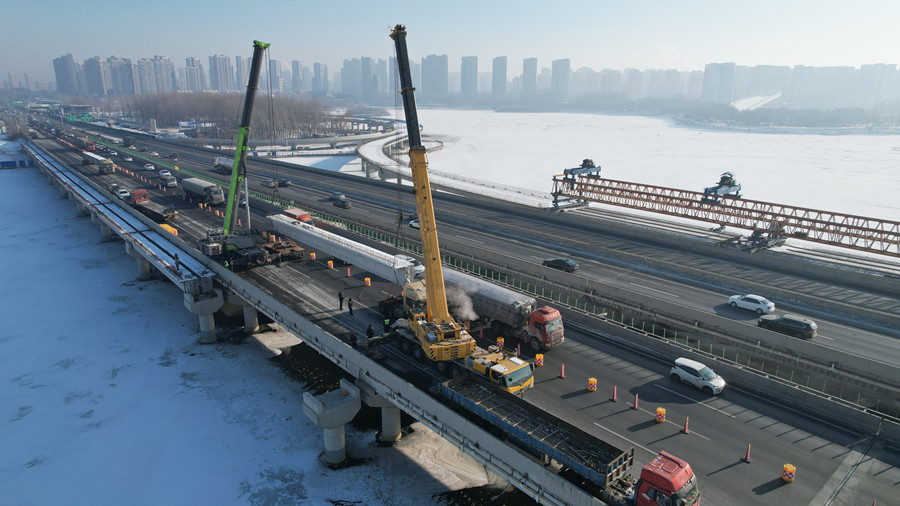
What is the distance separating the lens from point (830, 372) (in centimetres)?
2908

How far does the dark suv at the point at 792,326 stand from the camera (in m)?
34.3

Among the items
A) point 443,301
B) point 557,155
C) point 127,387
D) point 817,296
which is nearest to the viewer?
point 443,301

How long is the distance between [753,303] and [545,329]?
20027mm

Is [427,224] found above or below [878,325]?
above

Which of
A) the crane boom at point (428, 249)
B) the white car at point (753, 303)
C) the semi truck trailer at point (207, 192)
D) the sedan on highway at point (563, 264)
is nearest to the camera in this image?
the crane boom at point (428, 249)

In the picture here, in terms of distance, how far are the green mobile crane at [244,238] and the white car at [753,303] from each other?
3917 cm

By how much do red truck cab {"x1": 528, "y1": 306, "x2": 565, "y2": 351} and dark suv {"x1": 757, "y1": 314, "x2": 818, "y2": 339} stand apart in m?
16.1

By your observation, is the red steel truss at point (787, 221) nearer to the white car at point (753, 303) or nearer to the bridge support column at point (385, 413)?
the white car at point (753, 303)

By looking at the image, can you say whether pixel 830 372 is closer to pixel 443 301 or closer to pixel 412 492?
pixel 443 301

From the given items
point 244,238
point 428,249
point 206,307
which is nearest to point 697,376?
point 428,249

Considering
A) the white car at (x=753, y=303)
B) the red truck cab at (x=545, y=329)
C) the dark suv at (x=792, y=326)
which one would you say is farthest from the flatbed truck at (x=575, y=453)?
the white car at (x=753, y=303)

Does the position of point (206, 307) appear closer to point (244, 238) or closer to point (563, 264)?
point (244, 238)

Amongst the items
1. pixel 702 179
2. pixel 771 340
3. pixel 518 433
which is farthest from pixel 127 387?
pixel 702 179

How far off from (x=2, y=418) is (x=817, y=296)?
6220 cm
